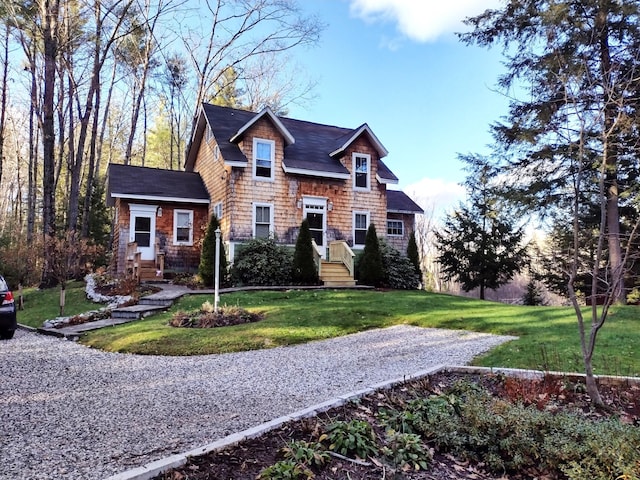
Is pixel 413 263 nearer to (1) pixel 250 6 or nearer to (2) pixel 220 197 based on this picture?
(2) pixel 220 197

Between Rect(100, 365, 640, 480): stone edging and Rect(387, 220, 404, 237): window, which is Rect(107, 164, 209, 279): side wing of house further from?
Rect(100, 365, 640, 480): stone edging

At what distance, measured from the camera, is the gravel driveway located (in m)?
3.06

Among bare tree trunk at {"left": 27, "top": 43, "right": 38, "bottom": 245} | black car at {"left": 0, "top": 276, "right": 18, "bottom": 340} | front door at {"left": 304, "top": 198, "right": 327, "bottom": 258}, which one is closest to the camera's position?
black car at {"left": 0, "top": 276, "right": 18, "bottom": 340}

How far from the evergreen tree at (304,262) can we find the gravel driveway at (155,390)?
6.86 metres

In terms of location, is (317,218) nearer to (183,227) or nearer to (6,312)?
(183,227)

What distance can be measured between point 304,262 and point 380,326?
6.22 metres

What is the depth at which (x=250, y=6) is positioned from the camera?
2397 cm

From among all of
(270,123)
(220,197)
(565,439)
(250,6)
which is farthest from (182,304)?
(250,6)

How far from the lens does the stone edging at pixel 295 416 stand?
252cm

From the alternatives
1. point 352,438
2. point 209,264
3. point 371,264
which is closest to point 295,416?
point 352,438

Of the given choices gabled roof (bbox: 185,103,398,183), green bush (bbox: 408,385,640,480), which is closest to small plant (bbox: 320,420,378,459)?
green bush (bbox: 408,385,640,480)

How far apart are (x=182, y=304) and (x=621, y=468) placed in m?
10.2

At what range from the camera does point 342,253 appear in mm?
16594

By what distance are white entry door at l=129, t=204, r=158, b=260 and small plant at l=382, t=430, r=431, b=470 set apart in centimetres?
1499
